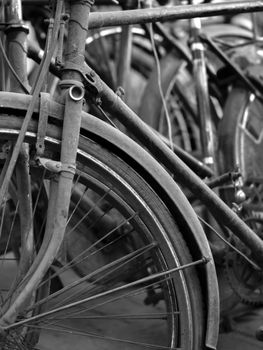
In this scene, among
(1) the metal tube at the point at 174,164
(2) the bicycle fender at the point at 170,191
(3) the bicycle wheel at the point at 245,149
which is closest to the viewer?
(2) the bicycle fender at the point at 170,191

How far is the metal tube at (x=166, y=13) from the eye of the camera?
1.95 metres

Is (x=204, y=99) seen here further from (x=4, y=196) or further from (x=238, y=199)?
(x=4, y=196)

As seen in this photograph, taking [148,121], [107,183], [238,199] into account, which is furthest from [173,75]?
[107,183]

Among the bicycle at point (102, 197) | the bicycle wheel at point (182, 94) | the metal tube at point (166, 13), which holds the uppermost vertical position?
the bicycle wheel at point (182, 94)

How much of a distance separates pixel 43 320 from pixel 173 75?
6.39 feet

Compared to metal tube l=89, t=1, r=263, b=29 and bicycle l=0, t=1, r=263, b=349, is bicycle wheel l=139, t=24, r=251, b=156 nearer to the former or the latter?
metal tube l=89, t=1, r=263, b=29

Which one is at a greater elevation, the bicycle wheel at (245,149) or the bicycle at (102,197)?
the bicycle wheel at (245,149)

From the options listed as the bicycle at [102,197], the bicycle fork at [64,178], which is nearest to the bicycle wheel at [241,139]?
the bicycle at [102,197]

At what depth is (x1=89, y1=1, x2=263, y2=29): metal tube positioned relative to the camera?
1954mm

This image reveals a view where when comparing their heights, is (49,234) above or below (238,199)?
below

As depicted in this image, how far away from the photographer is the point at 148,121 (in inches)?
129

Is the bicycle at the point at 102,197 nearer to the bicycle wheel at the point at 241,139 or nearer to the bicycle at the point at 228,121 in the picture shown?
the bicycle at the point at 228,121

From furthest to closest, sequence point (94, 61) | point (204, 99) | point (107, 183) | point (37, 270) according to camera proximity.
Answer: point (94, 61), point (204, 99), point (107, 183), point (37, 270)

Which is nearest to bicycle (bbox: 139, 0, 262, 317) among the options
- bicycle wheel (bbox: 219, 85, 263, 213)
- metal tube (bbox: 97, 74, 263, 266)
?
bicycle wheel (bbox: 219, 85, 263, 213)
